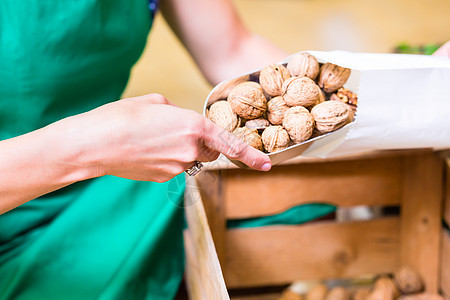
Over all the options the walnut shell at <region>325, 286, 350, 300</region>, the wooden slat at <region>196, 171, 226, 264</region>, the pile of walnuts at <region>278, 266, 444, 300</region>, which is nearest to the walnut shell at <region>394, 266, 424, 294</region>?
the pile of walnuts at <region>278, 266, 444, 300</region>

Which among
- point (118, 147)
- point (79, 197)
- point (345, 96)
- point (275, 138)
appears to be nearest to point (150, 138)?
point (118, 147)

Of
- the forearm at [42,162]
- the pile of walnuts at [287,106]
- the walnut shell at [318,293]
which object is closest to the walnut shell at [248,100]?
the pile of walnuts at [287,106]

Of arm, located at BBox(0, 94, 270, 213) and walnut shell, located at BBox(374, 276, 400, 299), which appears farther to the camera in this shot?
walnut shell, located at BBox(374, 276, 400, 299)

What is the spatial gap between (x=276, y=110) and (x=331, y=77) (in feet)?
0.28

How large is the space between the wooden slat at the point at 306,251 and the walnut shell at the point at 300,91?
1.27ft

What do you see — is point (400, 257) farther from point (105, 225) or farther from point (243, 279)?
point (105, 225)

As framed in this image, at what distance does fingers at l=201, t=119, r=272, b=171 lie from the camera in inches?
18.9

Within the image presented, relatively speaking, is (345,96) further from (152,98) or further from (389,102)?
(152,98)

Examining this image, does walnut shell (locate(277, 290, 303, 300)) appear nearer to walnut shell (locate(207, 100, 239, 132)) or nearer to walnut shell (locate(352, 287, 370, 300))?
walnut shell (locate(352, 287, 370, 300))

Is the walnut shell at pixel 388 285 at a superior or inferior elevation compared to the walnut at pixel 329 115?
inferior

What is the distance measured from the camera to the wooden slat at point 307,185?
0.84m

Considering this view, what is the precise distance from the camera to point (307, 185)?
0.85 metres

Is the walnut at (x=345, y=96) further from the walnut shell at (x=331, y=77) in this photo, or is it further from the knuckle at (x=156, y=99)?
the knuckle at (x=156, y=99)

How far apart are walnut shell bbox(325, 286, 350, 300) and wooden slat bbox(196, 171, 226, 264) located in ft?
0.77
